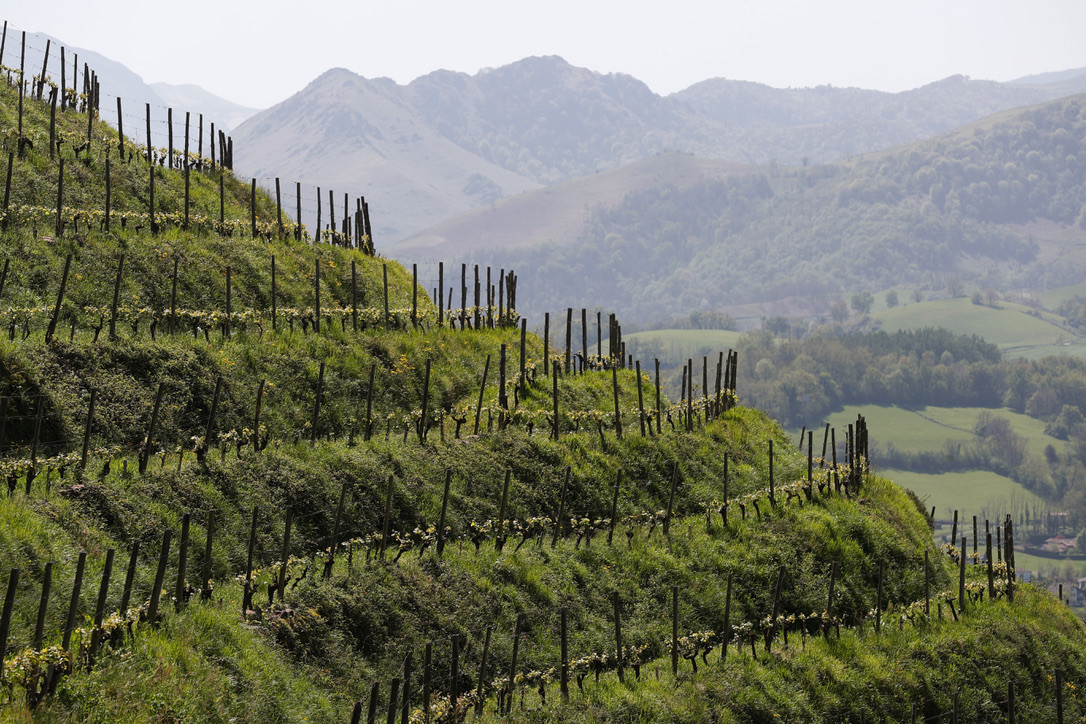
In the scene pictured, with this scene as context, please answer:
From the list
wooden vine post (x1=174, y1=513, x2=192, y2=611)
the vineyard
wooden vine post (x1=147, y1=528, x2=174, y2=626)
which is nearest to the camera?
wooden vine post (x1=147, y1=528, x2=174, y2=626)

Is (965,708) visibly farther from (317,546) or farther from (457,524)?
(317,546)

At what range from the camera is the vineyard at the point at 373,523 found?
1741cm

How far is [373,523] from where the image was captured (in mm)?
23938

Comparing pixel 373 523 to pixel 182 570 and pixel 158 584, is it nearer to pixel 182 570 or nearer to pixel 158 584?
pixel 182 570

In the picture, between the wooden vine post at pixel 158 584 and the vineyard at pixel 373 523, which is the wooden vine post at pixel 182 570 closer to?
the vineyard at pixel 373 523

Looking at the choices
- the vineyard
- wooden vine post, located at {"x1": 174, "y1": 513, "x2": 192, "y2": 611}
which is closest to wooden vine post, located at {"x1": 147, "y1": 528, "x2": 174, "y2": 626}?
the vineyard

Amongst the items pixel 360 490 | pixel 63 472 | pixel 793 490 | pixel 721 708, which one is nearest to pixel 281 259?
pixel 360 490

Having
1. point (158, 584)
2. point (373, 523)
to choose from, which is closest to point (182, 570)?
point (158, 584)

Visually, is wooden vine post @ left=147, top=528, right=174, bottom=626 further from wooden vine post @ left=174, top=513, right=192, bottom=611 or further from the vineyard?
wooden vine post @ left=174, top=513, right=192, bottom=611

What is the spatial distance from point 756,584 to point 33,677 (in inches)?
795

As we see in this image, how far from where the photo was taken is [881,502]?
34406 millimetres

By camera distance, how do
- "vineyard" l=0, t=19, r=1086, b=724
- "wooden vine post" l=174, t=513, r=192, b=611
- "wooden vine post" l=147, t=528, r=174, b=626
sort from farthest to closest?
"vineyard" l=0, t=19, r=1086, b=724, "wooden vine post" l=174, t=513, r=192, b=611, "wooden vine post" l=147, t=528, r=174, b=626

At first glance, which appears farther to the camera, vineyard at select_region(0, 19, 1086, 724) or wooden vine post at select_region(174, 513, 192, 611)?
vineyard at select_region(0, 19, 1086, 724)

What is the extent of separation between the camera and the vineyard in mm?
17406
